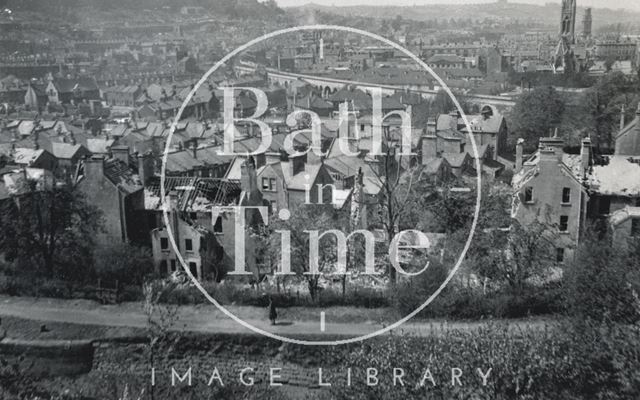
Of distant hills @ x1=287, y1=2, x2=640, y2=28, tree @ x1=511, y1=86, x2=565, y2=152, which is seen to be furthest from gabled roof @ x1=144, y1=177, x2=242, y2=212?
distant hills @ x1=287, y1=2, x2=640, y2=28

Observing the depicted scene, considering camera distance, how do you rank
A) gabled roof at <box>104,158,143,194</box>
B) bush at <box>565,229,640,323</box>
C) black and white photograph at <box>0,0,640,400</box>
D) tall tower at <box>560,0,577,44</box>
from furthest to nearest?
tall tower at <box>560,0,577,44</box>, gabled roof at <box>104,158,143,194</box>, bush at <box>565,229,640,323</box>, black and white photograph at <box>0,0,640,400</box>

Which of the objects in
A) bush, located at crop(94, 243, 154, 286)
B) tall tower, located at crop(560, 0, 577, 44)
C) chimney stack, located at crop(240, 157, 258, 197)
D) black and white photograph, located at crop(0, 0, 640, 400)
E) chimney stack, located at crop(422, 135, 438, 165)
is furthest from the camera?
tall tower, located at crop(560, 0, 577, 44)

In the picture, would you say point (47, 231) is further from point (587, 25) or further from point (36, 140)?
point (587, 25)

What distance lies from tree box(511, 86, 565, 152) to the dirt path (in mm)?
30094

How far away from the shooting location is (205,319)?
19250mm

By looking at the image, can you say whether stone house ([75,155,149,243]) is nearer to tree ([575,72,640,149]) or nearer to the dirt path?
the dirt path

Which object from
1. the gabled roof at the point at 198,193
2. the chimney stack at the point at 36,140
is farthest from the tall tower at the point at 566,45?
the gabled roof at the point at 198,193

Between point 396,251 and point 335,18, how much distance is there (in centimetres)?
9643

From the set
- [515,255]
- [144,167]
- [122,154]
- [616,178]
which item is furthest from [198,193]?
[616,178]

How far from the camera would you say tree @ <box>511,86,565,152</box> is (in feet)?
152

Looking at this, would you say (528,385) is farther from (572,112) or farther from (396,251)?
(572,112)

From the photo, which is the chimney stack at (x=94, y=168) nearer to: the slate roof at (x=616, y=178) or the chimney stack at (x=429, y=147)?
the chimney stack at (x=429, y=147)

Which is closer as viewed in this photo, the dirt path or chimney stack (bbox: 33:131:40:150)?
the dirt path

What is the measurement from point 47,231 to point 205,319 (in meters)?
9.50
